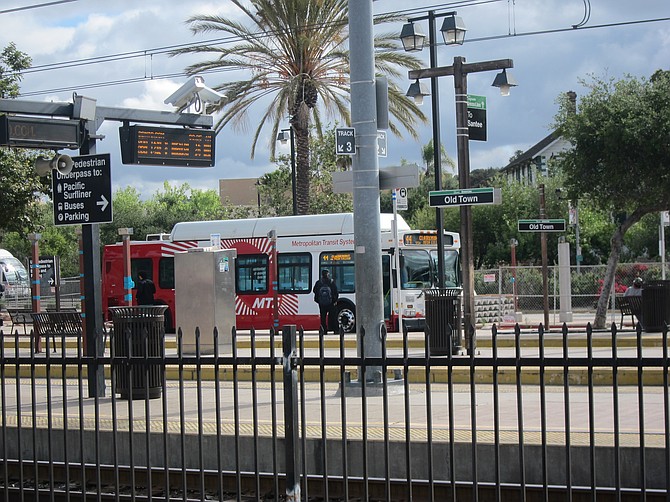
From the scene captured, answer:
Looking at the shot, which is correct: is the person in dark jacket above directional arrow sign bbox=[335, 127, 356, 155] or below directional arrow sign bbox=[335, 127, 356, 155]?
below

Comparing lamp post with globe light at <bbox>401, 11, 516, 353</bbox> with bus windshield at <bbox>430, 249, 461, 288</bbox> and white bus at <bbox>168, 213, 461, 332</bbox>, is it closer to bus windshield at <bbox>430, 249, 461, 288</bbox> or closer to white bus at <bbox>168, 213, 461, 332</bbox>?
white bus at <bbox>168, 213, 461, 332</bbox>

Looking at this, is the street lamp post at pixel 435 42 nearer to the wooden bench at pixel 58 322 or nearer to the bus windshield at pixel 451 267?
the bus windshield at pixel 451 267

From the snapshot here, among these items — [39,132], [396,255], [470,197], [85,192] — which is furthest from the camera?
[396,255]


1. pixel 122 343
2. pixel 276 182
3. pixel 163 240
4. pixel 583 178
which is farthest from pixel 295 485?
pixel 276 182

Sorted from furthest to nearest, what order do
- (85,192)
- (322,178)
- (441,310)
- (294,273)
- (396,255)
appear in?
(322,178) → (294,273) → (396,255) → (441,310) → (85,192)

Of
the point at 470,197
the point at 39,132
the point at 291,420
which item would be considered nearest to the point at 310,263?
the point at 470,197

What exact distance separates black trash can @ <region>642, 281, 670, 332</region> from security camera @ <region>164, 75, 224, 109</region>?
40.0ft

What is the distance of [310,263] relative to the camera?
90.9 ft

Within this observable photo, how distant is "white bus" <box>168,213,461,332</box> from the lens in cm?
2648

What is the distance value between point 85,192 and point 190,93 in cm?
251

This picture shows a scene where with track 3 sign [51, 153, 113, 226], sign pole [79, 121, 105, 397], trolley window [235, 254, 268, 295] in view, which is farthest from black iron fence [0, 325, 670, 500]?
trolley window [235, 254, 268, 295]

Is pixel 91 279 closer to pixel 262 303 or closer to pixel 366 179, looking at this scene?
pixel 366 179

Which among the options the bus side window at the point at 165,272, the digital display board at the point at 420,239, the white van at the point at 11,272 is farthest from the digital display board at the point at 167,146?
the white van at the point at 11,272

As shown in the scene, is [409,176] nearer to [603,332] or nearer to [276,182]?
[603,332]
